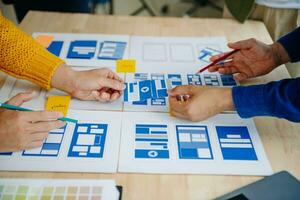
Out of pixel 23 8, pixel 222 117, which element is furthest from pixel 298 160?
pixel 23 8

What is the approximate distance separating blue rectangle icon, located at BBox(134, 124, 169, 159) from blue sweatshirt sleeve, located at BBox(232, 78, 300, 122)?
0.20m

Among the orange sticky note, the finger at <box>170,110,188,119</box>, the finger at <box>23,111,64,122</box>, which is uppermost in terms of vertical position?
the orange sticky note

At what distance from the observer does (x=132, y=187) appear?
0.81 m

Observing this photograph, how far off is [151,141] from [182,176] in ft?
0.42

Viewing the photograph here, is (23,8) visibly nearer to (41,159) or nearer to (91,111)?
(91,111)

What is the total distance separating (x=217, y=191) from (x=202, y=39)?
704 mm

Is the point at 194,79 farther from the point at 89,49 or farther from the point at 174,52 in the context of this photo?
the point at 89,49

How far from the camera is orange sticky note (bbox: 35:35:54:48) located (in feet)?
4.27

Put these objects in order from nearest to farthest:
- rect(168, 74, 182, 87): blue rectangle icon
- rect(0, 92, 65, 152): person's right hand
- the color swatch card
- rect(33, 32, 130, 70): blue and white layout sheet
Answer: the color swatch card → rect(0, 92, 65, 152): person's right hand → rect(168, 74, 182, 87): blue rectangle icon → rect(33, 32, 130, 70): blue and white layout sheet

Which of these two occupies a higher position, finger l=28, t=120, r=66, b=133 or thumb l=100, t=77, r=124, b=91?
thumb l=100, t=77, r=124, b=91

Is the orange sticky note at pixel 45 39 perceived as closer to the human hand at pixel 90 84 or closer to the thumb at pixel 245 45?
the human hand at pixel 90 84

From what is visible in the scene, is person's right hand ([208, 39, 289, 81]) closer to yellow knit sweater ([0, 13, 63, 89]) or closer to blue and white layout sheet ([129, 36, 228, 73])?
blue and white layout sheet ([129, 36, 228, 73])

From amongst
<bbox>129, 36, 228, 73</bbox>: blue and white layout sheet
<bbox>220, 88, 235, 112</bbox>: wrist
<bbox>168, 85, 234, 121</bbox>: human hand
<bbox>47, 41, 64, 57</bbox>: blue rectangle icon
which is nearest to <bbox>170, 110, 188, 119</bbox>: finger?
<bbox>168, 85, 234, 121</bbox>: human hand

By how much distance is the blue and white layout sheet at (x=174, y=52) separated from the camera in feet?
3.95
